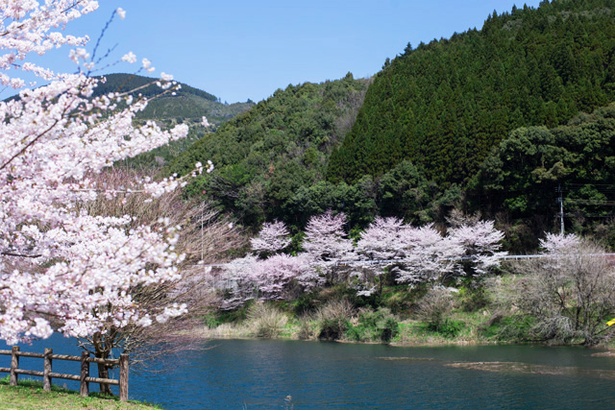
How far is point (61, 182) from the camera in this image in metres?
5.52

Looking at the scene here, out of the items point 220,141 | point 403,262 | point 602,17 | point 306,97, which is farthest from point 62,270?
point 306,97

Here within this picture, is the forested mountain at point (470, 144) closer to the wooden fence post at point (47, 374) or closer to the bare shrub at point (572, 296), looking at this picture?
the bare shrub at point (572, 296)

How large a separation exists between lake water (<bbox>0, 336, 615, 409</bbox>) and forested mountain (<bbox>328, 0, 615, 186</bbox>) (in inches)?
763

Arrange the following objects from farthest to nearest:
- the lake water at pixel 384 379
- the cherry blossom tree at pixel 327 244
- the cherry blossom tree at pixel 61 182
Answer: the cherry blossom tree at pixel 327 244
the lake water at pixel 384 379
the cherry blossom tree at pixel 61 182

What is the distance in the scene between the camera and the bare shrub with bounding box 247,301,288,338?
3466cm

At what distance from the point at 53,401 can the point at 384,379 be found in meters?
11.0

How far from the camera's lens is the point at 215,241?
55.3ft

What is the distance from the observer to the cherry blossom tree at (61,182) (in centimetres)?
502

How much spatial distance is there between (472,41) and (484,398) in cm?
4788

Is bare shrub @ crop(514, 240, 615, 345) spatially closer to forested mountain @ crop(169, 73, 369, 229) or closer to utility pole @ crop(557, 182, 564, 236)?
utility pole @ crop(557, 182, 564, 236)

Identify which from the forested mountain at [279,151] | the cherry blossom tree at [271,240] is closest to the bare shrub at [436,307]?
the forested mountain at [279,151]

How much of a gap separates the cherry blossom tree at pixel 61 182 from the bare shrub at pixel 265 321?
2903 centimetres

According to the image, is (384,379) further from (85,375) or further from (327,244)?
(327,244)

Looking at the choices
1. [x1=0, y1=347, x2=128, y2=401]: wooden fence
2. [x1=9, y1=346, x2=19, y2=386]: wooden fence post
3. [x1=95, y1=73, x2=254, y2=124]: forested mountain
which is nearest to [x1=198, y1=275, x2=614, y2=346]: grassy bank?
[x1=9, y1=346, x2=19, y2=386]: wooden fence post
